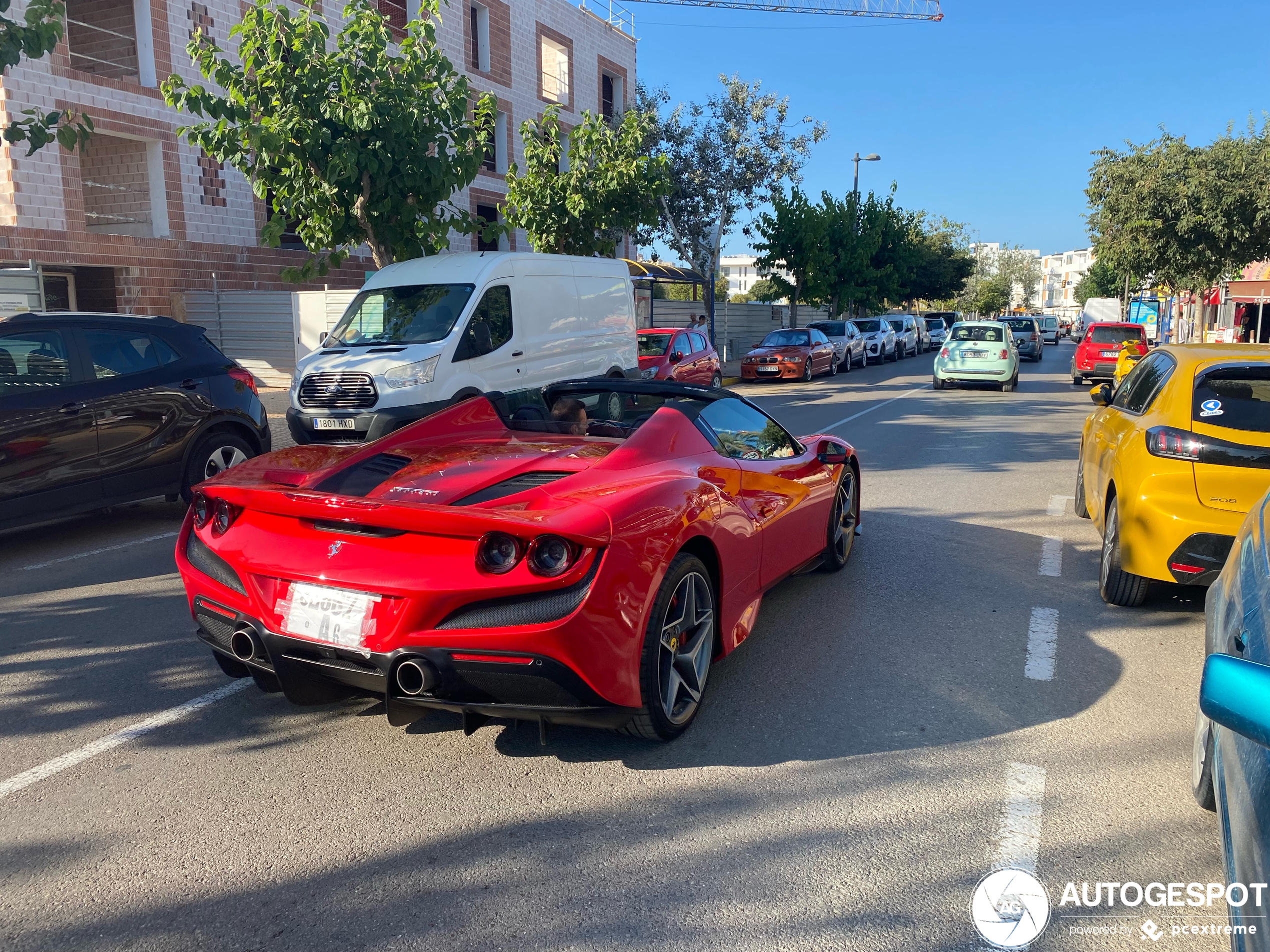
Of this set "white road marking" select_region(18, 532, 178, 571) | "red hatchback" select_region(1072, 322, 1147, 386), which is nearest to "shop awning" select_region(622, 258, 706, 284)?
"red hatchback" select_region(1072, 322, 1147, 386)

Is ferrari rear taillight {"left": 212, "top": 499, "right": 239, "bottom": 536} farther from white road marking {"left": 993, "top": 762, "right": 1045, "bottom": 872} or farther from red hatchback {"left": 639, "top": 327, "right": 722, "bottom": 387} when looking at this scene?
red hatchback {"left": 639, "top": 327, "right": 722, "bottom": 387}

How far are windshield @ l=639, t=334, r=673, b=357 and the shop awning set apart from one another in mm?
7661

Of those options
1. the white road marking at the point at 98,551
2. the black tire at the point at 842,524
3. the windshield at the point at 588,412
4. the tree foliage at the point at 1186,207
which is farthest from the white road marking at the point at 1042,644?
the tree foliage at the point at 1186,207

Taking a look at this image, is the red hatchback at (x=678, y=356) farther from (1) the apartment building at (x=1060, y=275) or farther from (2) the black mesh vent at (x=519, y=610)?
(1) the apartment building at (x=1060, y=275)

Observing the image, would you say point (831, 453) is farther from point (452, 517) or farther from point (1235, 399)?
point (452, 517)

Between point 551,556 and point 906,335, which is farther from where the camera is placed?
point 906,335

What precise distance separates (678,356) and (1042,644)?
13132 mm

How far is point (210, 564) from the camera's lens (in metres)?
3.81

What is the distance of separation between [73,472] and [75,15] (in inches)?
719

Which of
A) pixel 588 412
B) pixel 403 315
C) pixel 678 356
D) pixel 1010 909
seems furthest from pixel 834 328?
pixel 1010 909

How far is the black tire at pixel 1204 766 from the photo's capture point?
3.02 meters

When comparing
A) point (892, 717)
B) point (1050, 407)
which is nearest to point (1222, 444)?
point (892, 717)

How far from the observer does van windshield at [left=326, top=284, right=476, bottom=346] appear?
11.2 metres

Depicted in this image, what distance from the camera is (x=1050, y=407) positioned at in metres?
18.1
